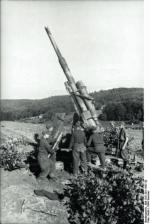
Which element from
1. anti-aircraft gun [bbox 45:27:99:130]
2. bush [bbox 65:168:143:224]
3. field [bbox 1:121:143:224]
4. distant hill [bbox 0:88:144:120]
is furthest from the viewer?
distant hill [bbox 0:88:144:120]

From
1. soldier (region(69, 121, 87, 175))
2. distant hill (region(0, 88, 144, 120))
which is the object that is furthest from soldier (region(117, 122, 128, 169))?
distant hill (region(0, 88, 144, 120))

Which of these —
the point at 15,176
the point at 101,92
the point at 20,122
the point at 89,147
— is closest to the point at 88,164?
the point at 89,147

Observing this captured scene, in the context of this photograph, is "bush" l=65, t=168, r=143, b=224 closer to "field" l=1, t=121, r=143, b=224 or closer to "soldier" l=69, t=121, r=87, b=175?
"field" l=1, t=121, r=143, b=224

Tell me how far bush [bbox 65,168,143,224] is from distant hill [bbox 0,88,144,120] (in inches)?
209

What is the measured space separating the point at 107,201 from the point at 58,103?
25.8 ft

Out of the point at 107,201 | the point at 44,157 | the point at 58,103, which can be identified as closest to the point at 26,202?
the point at 44,157

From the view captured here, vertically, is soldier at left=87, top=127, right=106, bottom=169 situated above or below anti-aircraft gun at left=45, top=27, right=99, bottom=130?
below

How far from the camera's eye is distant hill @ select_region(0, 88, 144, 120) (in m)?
13.7

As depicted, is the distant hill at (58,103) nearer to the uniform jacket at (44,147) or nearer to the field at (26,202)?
the field at (26,202)

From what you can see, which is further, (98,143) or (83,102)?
(83,102)

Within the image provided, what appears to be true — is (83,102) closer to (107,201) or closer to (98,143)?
(98,143)

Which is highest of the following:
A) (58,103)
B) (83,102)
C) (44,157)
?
(58,103)

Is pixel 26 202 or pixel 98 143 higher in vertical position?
pixel 98 143

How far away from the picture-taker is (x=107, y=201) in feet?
24.1
